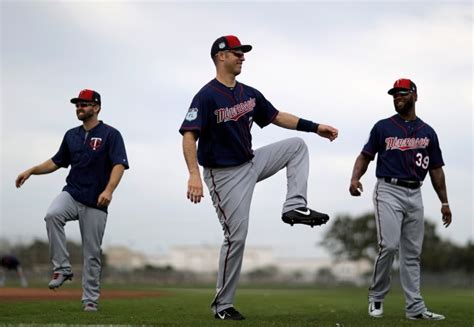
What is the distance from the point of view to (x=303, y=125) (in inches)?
319

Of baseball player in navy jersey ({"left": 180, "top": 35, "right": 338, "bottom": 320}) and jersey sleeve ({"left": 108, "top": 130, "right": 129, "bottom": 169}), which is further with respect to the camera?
jersey sleeve ({"left": 108, "top": 130, "right": 129, "bottom": 169})

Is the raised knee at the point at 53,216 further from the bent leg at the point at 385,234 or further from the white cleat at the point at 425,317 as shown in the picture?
the white cleat at the point at 425,317

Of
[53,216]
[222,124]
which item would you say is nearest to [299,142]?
[222,124]

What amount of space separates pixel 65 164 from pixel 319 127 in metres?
3.41

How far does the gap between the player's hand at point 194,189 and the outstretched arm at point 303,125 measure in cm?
149

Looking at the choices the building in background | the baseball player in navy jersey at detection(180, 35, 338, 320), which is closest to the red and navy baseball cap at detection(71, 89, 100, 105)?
the baseball player in navy jersey at detection(180, 35, 338, 320)

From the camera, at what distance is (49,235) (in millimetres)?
8812

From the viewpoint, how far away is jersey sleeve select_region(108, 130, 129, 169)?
900cm

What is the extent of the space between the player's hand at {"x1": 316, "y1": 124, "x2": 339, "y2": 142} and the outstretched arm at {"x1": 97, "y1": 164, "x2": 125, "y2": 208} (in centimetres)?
249

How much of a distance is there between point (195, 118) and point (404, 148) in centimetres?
278

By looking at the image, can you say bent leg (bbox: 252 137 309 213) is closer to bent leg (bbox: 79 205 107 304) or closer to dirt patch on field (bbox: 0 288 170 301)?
bent leg (bbox: 79 205 107 304)

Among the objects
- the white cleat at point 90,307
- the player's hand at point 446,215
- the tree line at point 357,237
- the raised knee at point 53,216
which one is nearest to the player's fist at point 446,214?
the player's hand at point 446,215

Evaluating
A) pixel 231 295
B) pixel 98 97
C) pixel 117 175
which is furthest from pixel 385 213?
pixel 98 97

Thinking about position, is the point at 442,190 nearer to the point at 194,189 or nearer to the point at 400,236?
the point at 400,236
